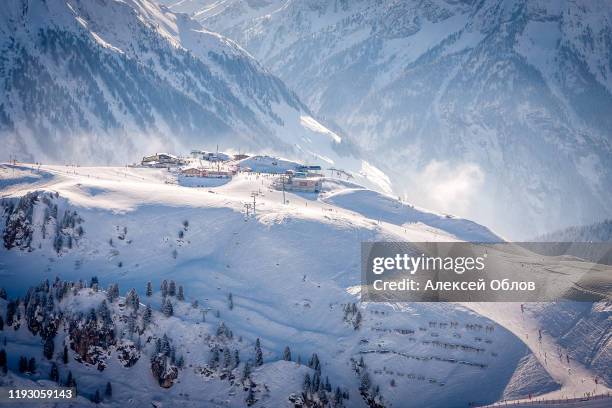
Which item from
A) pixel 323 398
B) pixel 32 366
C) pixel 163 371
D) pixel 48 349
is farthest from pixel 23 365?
pixel 323 398

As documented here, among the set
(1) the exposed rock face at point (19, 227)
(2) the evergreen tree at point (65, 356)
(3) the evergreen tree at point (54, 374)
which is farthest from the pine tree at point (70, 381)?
(1) the exposed rock face at point (19, 227)

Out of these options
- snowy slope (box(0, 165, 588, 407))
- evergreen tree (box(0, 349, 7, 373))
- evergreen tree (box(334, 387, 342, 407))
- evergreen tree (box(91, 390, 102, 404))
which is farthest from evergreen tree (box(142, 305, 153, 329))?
evergreen tree (box(334, 387, 342, 407))

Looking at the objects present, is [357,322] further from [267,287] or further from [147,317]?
[147,317]

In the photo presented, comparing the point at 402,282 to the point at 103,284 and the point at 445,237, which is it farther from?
the point at 103,284

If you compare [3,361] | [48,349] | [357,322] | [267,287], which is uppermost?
[267,287]

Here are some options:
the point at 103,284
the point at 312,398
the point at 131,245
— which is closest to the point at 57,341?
the point at 103,284

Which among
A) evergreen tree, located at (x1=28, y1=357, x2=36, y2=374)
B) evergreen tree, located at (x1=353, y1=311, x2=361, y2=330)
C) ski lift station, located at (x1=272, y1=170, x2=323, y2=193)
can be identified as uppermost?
ski lift station, located at (x1=272, y1=170, x2=323, y2=193)

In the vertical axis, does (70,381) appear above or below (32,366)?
below

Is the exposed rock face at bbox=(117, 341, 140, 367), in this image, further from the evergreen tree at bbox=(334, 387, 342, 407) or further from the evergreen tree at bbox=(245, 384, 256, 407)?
the evergreen tree at bbox=(334, 387, 342, 407)
